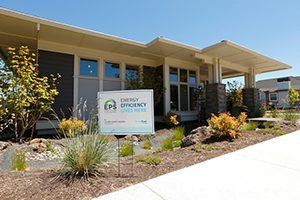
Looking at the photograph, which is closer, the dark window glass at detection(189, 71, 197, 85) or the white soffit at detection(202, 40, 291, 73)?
the white soffit at detection(202, 40, 291, 73)

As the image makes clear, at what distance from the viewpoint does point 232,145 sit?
5.27 meters

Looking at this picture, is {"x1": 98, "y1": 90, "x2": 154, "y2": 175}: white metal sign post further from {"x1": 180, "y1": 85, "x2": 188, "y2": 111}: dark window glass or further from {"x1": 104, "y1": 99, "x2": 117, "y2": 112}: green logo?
{"x1": 180, "y1": 85, "x2": 188, "y2": 111}: dark window glass

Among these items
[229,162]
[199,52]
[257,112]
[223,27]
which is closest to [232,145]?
[229,162]

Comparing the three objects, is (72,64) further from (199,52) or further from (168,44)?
(199,52)

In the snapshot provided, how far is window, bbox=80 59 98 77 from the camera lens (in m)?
9.81

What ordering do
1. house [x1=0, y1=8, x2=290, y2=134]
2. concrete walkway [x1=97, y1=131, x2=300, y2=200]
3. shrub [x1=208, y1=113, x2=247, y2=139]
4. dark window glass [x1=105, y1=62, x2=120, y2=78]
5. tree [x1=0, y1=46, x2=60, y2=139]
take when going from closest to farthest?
1. concrete walkway [x1=97, y1=131, x2=300, y2=200]
2. shrub [x1=208, y1=113, x2=247, y2=139]
3. tree [x1=0, y1=46, x2=60, y2=139]
4. house [x1=0, y1=8, x2=290, y2=134]
5. dark window glass [x1=105, y1=62, x2=120, y2=78]

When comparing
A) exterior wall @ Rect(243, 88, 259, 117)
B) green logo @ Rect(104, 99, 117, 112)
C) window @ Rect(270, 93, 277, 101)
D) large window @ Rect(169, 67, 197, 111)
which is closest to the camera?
green logo @ Rect(104, 99, 117, 112)

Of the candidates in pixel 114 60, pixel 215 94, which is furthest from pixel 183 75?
pixel 114 60

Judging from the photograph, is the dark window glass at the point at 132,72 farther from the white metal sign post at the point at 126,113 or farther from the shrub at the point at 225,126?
the white metal sign post at the point at 126,113

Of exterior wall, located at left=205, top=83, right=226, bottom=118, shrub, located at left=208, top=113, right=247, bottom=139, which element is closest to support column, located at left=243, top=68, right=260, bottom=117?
exterior wall, located at left=205, top=83, right=226, bottom=118

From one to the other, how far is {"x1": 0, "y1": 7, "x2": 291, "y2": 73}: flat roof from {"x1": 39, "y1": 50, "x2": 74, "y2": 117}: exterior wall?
671 mm

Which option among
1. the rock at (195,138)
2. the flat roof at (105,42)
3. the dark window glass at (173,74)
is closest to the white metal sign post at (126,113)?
the rock at (195,138)

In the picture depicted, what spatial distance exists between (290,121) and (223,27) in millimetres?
5361

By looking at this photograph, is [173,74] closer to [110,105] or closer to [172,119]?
[172,119]
